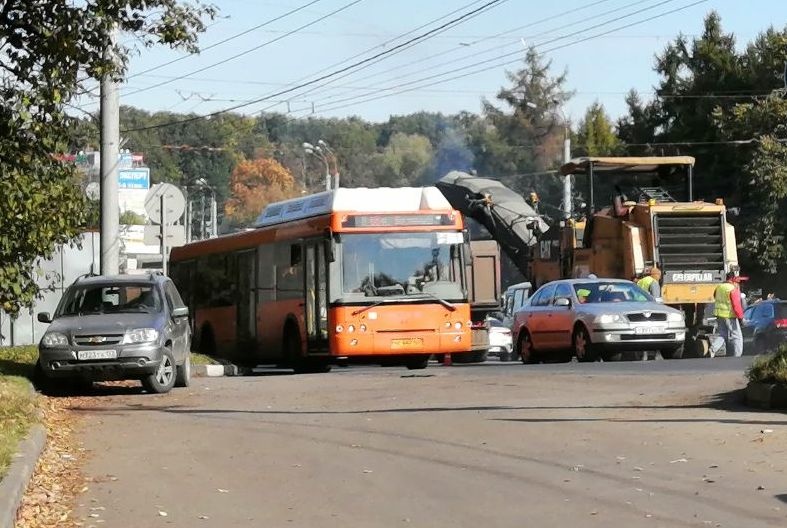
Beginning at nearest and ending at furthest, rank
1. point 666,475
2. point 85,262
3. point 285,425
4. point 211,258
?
point 666,475 < point 285,425 < point 211,258 < point 85,262

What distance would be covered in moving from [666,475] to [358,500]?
7.59 ft

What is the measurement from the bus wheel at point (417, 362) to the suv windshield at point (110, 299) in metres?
6.53

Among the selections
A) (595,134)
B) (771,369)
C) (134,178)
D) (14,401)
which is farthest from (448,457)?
(595,134)

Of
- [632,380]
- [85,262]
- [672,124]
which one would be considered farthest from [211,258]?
[672,124]

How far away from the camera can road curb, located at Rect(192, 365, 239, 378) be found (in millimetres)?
27359

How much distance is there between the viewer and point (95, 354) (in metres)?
20.3

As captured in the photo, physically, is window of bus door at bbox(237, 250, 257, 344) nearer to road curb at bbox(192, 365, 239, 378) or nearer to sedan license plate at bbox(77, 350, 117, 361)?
road curb at bbox(192, 365, 239, 378)

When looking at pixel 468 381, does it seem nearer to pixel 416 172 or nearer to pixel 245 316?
pixel 245 316

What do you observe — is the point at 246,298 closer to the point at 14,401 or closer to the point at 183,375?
the point at 183,375

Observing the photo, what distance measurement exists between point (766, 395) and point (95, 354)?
9150 millimetres

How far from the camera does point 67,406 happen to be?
1880 centimetres

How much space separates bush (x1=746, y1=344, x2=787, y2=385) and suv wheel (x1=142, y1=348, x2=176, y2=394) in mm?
8135

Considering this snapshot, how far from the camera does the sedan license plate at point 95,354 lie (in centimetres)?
2028

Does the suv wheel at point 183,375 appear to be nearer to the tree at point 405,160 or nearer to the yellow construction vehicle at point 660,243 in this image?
the yellow construction vehicle at point 660,243
